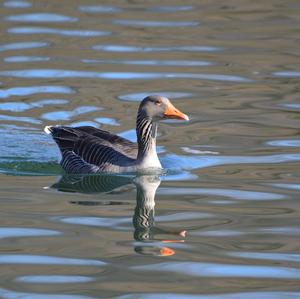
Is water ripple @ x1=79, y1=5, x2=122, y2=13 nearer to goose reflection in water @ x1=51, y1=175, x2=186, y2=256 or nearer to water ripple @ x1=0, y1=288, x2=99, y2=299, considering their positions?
goose reflection in water @ x1=51, y1=175, x2=186, y2=256

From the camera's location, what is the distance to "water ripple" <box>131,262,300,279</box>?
912 cm

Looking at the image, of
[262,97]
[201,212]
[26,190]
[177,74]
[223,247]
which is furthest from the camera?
[177,74]

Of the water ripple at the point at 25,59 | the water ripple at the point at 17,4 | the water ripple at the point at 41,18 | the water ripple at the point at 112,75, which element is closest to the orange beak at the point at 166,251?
the water ripple at the point at 112,75

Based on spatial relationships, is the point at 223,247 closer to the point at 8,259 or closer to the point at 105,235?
the point at 105,235

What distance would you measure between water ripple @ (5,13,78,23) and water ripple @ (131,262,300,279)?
572 inches

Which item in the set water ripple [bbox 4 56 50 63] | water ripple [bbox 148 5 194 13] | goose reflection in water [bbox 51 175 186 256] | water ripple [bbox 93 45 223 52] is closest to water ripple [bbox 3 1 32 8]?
water ripple [bbox 148 5 194 13]

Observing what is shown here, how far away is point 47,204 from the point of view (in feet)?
38.3

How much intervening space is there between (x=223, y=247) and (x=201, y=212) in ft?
4.62

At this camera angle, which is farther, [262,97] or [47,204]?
[262,97]

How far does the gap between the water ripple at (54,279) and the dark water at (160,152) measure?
0.02 meters

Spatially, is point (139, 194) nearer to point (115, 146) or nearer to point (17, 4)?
point (115, 146)

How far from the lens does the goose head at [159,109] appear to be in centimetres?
1328

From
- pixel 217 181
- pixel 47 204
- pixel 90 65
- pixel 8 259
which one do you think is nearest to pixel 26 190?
pixel 47 204

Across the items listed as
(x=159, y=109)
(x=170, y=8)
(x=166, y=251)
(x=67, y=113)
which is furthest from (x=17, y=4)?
(x=166, y=251)
